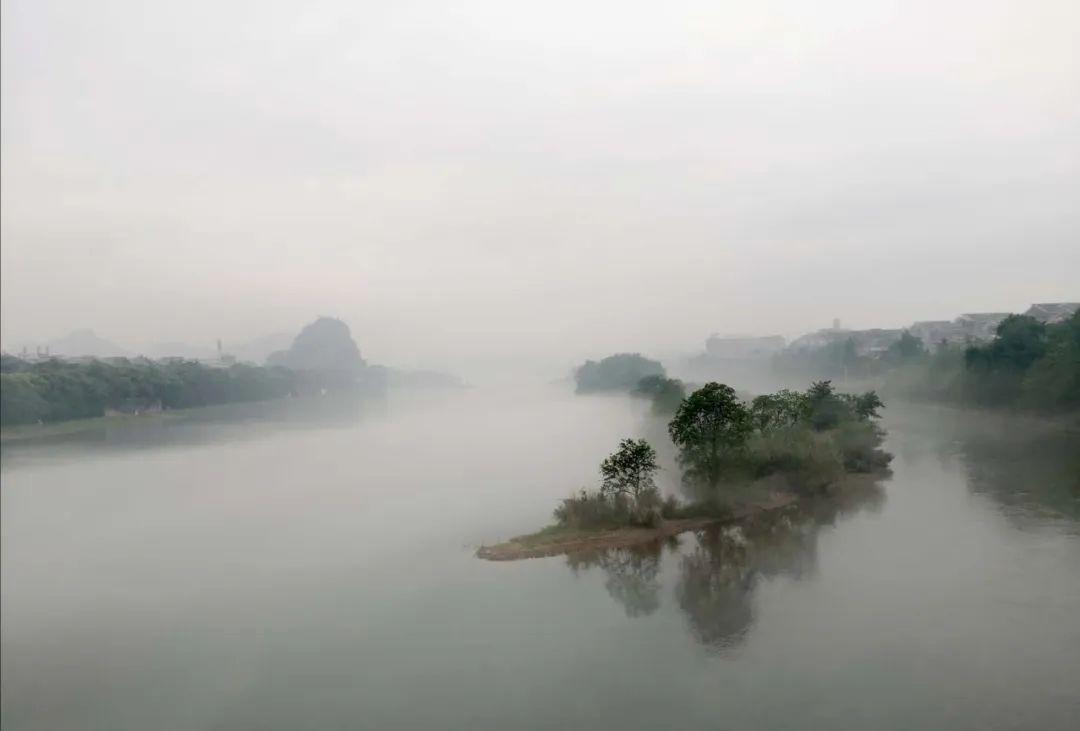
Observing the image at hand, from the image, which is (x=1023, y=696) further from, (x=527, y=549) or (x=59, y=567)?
(x=59, y=567)

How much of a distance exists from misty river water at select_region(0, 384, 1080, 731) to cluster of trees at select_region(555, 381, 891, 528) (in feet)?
2.15

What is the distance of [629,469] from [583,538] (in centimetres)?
106

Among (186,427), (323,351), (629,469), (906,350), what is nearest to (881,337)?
(906,350)

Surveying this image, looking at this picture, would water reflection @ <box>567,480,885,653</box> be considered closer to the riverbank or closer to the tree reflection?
the tree reflection

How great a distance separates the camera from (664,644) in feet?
17.0

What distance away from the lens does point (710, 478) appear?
9.05m

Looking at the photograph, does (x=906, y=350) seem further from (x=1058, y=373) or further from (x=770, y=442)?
(x=770, y=442)

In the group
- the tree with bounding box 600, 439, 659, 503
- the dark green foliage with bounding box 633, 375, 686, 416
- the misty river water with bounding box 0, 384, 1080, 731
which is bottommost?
the misty river water with bounding box 0, 384, 1080, 731

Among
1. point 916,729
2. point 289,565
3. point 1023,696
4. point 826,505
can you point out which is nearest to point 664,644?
point 916,729

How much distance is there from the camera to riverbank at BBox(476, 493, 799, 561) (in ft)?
25.5

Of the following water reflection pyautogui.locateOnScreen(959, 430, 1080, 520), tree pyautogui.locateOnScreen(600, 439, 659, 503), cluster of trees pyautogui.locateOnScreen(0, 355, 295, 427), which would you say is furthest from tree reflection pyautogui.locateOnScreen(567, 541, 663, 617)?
cluster of trees pyautogui.locateOnScreen(0, 355, 295, 427)

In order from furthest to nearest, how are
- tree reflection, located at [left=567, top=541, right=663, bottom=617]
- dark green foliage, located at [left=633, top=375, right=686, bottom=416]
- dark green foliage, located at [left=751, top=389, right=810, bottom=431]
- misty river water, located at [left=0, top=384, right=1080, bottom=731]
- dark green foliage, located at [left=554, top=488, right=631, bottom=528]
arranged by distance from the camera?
dark green foliage, located at [left=633, top=375, right=686, bottom=416]
dark green foliage, located at [left=751, top=389, right=810, bottom=431]
dark green foliage, located at [left=554, top=488, right=631, bottom=528]
tree reflection, located at [left=567, top=541, right=663, bottom=617]
misty river water, located at [left=0, top=384, right=1080, bottom=731]

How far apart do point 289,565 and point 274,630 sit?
1.90 m

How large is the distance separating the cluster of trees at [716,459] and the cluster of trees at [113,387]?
14363 mm
